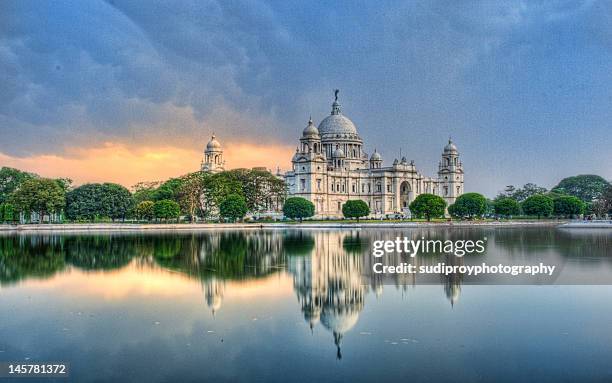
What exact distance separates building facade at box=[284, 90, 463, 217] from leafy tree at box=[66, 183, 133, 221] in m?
24.4

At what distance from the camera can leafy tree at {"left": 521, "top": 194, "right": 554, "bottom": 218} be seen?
84.2 m

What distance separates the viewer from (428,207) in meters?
77.1

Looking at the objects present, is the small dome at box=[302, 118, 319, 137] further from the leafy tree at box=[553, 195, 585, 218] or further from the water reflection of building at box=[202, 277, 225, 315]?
the water reflection of building at box=[202, 277, 225, 315]

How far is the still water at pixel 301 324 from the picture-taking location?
12.3 metres

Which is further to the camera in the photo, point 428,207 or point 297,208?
point 428,207

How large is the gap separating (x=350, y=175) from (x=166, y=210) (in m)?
32.4

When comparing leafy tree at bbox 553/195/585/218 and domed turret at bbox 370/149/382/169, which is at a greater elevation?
domed turret at bbox 370/149/382/169

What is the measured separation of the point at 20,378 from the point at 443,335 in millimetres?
9062

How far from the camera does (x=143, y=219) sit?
3169 inches

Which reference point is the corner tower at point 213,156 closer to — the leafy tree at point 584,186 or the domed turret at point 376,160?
the domed turret at point 376,160

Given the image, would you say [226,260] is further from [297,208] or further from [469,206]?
[469,206]

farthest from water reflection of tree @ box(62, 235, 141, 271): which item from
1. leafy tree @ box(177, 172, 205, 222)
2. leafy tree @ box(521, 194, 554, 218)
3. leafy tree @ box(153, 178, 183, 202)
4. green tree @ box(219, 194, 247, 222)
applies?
leafy tree @ box(521, 194, 554, 218)

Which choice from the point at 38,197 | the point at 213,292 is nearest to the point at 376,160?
the point at 38,197

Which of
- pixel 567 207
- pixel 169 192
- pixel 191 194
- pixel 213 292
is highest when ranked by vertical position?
pixel 169 192
